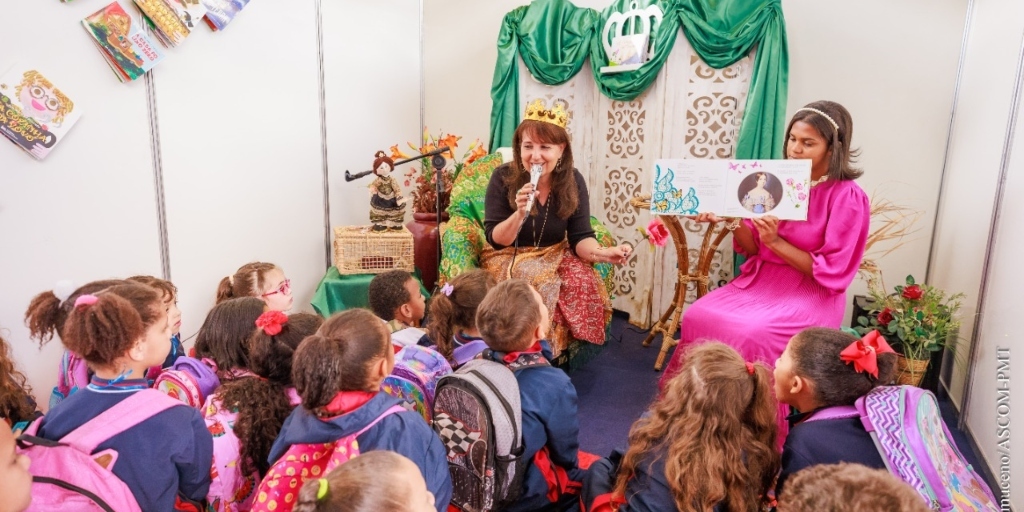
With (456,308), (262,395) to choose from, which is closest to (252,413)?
(262,395)

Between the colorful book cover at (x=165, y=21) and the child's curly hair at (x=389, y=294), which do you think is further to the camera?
the colorful book cover at (x=165, y=21)

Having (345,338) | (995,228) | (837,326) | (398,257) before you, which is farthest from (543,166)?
(995,228)

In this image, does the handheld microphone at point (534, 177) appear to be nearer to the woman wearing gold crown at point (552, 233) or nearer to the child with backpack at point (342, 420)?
the woman wearing gold crown at point (552, 233)

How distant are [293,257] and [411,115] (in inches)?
58.1

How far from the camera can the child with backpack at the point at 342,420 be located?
130cm

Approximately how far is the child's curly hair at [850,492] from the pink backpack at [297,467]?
0.85 meters

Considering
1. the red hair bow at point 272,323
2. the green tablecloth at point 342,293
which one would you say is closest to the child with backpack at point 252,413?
the red hair bow at point 272,323

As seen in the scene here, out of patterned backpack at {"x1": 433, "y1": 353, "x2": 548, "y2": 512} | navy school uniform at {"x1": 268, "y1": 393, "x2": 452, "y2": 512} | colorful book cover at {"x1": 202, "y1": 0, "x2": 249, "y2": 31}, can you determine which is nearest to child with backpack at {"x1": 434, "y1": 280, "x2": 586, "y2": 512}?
patterned backpack at {"x1": 433, "y1": 353, "x2": 548, "y2": 512}

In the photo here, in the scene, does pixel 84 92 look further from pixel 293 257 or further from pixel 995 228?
pixel 995 228

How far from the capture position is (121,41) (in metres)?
2.46

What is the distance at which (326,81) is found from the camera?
3590 mm

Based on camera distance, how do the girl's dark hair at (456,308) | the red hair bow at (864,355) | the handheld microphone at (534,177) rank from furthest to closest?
the handheld microphone at (534,177), the girl's dark hair at (456,308), the red hair bow at (864,355)

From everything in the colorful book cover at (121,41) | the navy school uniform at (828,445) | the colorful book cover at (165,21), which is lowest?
the navy school uniform at (828,445)

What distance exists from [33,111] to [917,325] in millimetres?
3577
